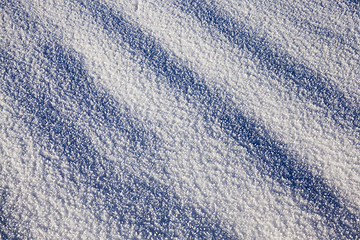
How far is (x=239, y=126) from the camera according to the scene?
49cm

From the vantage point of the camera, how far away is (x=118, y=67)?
521mm

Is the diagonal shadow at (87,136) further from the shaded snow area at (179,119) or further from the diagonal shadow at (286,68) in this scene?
the diagonal shadow at (286,68)

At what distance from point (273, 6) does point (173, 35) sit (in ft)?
0.78

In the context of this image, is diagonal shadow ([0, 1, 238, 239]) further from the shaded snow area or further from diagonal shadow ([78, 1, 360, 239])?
diagonal shadow ([78, 1, 360, 239])

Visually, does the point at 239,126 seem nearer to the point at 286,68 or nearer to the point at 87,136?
the point at 286,68

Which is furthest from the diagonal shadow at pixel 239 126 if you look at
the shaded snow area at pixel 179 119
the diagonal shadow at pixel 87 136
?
the diagonal shadow at pixel 87 136

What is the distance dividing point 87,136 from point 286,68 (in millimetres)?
414

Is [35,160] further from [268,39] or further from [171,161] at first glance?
[268,39]

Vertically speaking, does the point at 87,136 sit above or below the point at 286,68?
below

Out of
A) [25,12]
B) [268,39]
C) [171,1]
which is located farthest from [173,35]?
[25,12]

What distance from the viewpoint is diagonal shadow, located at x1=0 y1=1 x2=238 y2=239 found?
1.41ft

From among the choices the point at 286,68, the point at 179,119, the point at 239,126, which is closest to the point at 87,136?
the point at 179,119

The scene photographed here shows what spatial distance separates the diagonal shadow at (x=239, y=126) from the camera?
441 mm

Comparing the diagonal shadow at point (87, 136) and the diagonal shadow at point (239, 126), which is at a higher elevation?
the diagonal shadow at point (239, 126)
